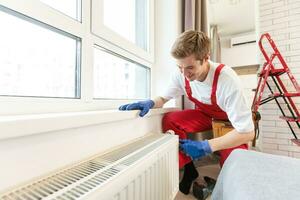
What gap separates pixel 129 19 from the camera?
1.61m

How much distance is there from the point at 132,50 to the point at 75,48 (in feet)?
1.67

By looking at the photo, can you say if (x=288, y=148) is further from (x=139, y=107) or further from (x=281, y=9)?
(x=139, y=107)

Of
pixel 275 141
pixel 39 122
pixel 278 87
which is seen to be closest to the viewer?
pixel 39 122

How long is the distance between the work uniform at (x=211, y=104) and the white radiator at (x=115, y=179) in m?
0.45

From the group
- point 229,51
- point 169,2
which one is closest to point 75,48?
point 169,2

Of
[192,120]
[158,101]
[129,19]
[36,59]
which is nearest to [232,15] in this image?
[129,19]

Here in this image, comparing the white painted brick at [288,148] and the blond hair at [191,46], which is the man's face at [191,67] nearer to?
the blond hair at [191,46]

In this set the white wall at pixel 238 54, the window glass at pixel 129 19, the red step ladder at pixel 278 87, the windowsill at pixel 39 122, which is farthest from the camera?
the white wall at pixel 238 54

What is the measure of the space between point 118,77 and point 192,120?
0.64 metres

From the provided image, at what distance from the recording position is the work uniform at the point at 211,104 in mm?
1173

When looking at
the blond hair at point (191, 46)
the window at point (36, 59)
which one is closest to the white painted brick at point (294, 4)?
the blond hair at point (191, 46)

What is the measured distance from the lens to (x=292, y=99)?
2320mm

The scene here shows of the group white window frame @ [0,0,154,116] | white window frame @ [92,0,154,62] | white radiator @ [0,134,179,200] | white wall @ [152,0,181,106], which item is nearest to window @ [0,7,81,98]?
white window frame @ [0,0,154,116]

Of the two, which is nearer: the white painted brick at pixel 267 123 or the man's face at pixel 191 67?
the man's face at pixel 191 67
